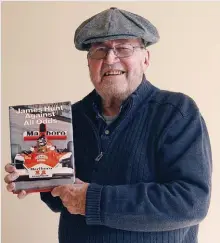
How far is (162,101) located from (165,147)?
0.16m

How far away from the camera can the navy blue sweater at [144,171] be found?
38.5 inches

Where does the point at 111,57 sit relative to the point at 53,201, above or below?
above

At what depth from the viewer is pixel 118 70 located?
45.4 inches

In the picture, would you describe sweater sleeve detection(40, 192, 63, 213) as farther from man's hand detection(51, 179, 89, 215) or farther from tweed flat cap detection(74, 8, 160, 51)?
tweed flat cap detection(74, 8, 160, 51)

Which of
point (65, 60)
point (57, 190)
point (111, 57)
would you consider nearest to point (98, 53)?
point (111, 57)

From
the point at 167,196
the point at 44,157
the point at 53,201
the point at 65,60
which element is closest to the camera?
the point at 167,196

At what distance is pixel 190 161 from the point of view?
39.4 inches

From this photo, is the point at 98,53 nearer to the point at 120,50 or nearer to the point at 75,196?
the point at 120,50

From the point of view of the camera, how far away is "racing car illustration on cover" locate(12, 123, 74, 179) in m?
1.08

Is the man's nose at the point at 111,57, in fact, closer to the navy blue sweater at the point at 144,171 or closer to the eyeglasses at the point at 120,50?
the eyeglasses at the point at 120,50

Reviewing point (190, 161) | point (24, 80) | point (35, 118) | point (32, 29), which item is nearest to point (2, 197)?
point (24, 80)

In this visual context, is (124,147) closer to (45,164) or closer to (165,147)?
(165,147)

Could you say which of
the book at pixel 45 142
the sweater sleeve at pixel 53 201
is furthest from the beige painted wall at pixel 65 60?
the book at pixel 45 142

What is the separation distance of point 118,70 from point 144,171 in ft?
1.04
